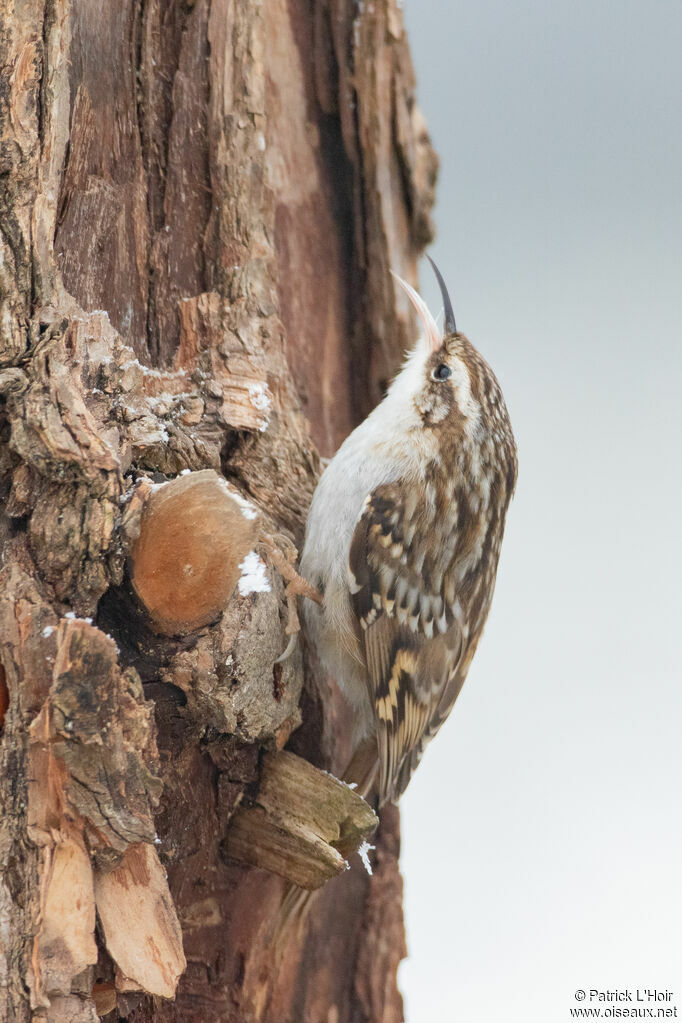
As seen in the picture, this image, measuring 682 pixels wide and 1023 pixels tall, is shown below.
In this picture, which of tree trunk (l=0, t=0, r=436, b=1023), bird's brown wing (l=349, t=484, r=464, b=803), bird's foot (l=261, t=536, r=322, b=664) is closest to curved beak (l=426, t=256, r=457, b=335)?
tree trunk (l=0, t=0, r=436, b=1023)

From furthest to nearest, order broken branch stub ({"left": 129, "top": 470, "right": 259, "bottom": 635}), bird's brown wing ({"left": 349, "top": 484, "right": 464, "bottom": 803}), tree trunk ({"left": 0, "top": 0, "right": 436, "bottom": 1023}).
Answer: bird's brown wing ({"left": 349, "top": 484, "right": 464, "bottom": 803}) < broken branch stub ({"left": 129, "top": 470, "right": 259, "bottom": 635}) < tree trunk ({"left": 0, "top": 0, "right": 436, "bottom": 1023})

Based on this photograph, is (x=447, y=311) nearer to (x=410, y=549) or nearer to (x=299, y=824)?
(x=410, y=549)

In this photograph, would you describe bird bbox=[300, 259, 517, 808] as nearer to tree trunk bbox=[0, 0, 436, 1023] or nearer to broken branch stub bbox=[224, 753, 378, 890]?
tree trunk bbox=[0, 0, 436, 1023]

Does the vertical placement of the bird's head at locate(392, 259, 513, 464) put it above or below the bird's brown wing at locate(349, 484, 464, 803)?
above

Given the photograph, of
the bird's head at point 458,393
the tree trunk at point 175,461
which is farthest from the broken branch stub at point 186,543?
the bird's head at point 458,393

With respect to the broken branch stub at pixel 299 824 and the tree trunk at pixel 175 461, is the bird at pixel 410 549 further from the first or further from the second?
the broken branch stub at pixel 299 824
